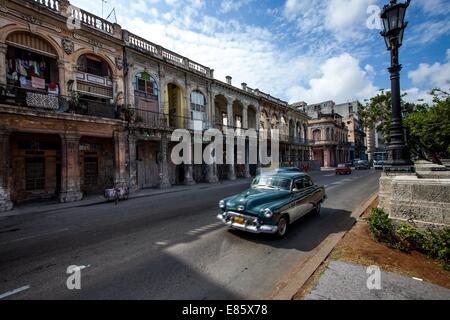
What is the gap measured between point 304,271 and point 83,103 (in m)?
14.6

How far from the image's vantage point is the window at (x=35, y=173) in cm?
1302

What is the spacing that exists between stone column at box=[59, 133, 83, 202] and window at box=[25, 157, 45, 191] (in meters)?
2.58

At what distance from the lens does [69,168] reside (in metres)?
12.5

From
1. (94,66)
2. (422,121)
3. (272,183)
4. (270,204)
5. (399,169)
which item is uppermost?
(94,66)

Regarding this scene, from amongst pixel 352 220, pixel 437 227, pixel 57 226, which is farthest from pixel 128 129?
pixel 437 227

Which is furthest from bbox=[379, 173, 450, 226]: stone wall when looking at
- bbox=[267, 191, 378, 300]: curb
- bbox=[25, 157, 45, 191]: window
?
bbox=[25, 157, 45, 191]: window

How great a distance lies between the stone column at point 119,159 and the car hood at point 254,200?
36.4 ft

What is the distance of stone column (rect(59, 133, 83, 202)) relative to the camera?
1226cm

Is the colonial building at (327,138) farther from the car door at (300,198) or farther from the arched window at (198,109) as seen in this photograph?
the car door at (300,198)

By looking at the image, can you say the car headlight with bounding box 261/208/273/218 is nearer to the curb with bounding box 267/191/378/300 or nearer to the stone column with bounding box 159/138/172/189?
the curb with bounding box 267/191/378/300

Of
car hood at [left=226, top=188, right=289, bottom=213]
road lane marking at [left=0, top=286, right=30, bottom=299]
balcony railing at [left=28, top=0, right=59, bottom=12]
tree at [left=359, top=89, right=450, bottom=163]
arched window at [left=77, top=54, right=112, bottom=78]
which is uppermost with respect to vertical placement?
balcony railing at [left=28, top=0, right=59, bottom=12]

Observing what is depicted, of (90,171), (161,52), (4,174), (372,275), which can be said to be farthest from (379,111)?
(4,174)

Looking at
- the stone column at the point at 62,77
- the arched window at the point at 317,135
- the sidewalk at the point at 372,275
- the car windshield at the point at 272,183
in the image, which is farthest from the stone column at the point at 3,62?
the arched window at the point at 317,135

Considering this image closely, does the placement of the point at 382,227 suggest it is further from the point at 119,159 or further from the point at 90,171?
the point at 90,171
